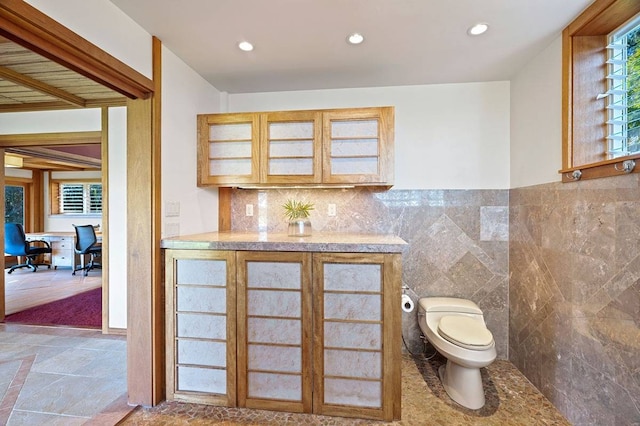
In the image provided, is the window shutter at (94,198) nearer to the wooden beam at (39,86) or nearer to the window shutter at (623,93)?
the wooden beam at (39,86)

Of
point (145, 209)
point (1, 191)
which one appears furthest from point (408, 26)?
point (1, 191)

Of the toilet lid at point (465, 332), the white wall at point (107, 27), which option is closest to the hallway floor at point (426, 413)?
the toilet lid at point (465, 332)

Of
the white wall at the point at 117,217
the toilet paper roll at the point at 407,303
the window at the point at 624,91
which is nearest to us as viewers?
the window at the point at 624,91

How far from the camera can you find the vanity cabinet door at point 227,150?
95.1 inches

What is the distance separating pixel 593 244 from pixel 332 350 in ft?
5.49

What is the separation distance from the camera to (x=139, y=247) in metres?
1.94

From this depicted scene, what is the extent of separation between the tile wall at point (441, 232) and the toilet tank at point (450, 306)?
158mm

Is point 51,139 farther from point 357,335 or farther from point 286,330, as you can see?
point 357,335

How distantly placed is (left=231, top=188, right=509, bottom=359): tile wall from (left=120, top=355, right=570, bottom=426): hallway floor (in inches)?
21.8

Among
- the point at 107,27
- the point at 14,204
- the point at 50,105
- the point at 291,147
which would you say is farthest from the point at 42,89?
the point at 14,204

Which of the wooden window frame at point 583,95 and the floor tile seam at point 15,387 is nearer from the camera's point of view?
the wooden window frame at point 583,95

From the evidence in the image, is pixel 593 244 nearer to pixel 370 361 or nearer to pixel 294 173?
pixel 370 361

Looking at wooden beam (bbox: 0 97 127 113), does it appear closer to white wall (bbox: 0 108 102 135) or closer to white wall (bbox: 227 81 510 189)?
white wall (bbox: 0 108 102 135)

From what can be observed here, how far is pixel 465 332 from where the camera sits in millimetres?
2029
